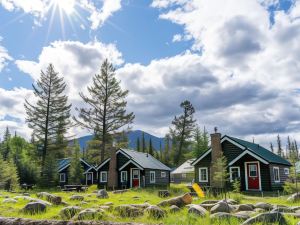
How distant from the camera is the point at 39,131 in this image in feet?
150

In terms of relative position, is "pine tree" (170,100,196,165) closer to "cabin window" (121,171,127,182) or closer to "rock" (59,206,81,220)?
"cabin window" (121,171,127,182)

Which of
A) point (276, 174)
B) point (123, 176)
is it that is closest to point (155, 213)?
point (276, 174)

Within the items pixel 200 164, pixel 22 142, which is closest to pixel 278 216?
pixel 200 164

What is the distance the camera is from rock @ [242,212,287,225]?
6.71 m

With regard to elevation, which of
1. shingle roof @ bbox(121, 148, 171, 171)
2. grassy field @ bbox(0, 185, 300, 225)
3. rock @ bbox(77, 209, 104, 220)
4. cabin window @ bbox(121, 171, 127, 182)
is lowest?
grassy field @ bbox(0, 185, 300, 225)

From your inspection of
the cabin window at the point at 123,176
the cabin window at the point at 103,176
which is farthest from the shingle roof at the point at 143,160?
the cabin window at the point at 103,176

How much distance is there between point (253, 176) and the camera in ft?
93.5

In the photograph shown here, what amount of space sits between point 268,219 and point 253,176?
900 inches

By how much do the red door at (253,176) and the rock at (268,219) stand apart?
2261 cm

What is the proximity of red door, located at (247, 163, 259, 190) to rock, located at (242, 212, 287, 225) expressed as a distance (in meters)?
22.6

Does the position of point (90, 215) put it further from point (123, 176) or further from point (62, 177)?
point (62, 177)

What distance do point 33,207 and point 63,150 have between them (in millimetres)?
39043

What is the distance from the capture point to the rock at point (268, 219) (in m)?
6.71

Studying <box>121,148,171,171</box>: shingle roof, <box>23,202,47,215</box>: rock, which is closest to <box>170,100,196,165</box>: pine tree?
<box>121,148,171,171</box>: shingle roof
